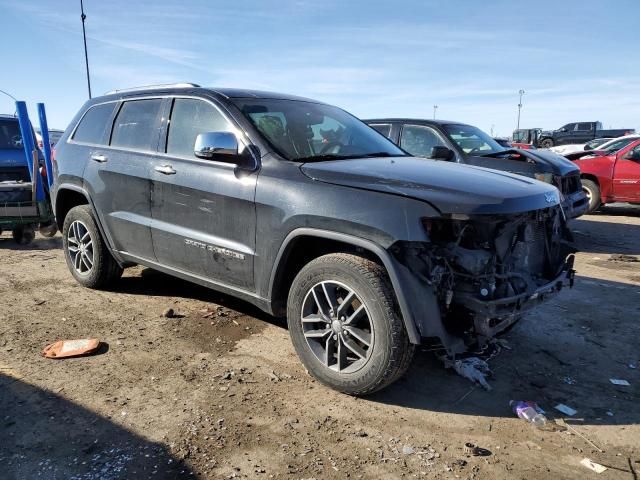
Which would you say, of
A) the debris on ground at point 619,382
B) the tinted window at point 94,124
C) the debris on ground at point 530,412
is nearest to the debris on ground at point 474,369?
the debris on ground at point 530,412

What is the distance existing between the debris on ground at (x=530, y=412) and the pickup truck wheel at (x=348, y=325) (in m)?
0.71

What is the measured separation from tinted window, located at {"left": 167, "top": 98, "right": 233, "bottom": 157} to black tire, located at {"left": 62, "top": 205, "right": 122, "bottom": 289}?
1406 millimetres

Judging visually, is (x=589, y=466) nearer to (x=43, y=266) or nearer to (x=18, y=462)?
(x=18, y=462)

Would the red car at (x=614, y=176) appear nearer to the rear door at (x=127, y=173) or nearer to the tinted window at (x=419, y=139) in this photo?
the tinted window at (x=419, y=139)

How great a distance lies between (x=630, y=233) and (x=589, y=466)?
7813mm

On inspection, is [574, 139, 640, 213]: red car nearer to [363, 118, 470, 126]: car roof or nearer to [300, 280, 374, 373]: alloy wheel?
[363, 118, 470, 126]: car roof

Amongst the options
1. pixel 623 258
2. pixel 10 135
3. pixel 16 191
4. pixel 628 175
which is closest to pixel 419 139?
pixel 623 258

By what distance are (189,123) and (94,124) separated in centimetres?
154

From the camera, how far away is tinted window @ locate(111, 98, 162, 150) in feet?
14.3

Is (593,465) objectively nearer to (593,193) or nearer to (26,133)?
(26,133)

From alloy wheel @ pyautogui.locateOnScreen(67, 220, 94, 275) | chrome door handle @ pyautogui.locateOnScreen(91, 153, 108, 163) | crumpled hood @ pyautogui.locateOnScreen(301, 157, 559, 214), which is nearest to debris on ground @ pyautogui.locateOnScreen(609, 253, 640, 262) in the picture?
crumpled hood @ pyautogui.locateOnScreen(301, 157, 559, 214)

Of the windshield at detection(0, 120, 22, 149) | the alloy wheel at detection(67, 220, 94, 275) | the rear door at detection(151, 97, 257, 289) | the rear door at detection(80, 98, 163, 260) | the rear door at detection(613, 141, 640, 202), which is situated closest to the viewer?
the rear door at detection(151, 97, 257, 289)

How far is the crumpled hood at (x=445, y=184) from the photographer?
2.78 metres

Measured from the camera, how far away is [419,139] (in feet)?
24.9
